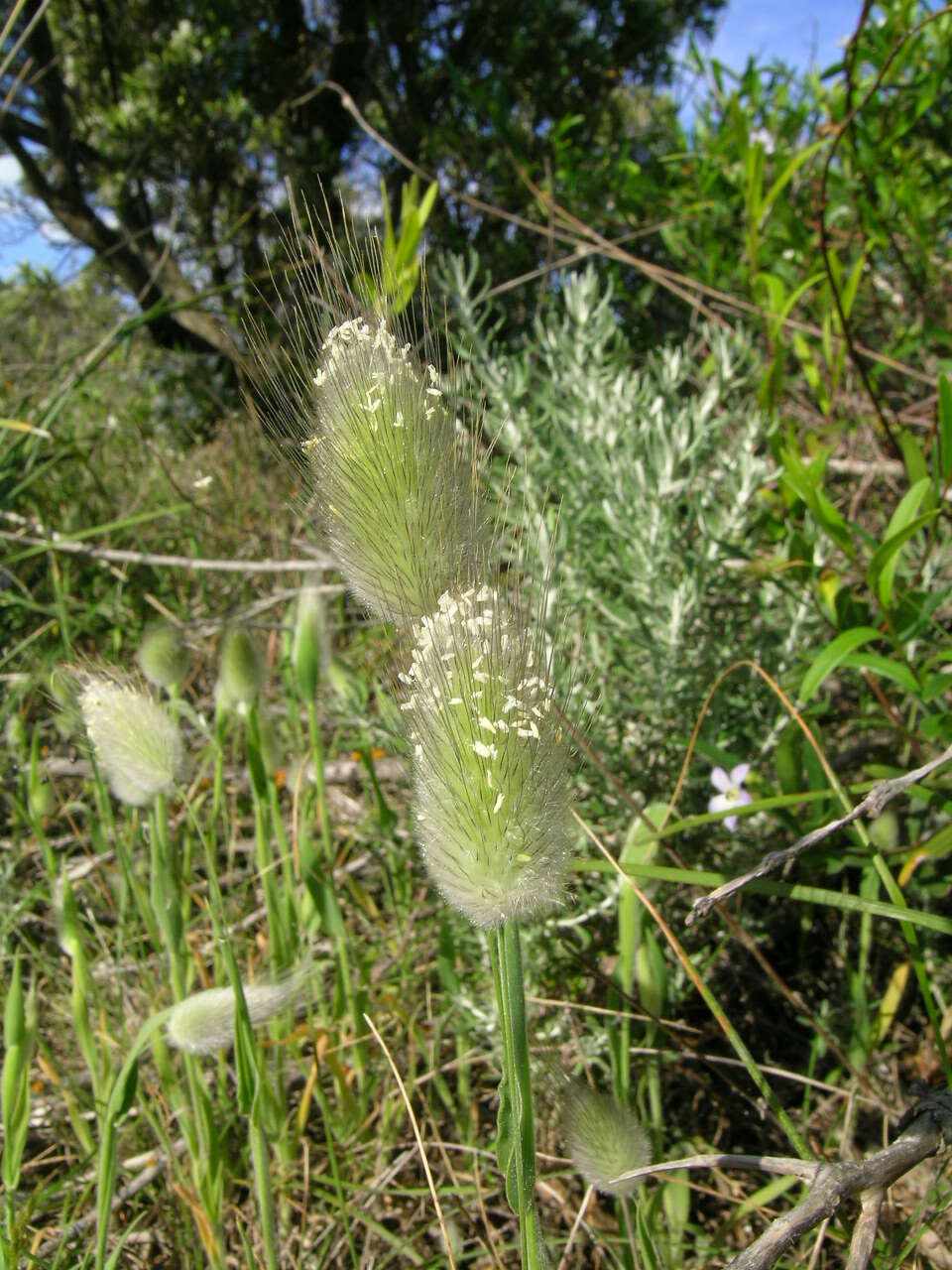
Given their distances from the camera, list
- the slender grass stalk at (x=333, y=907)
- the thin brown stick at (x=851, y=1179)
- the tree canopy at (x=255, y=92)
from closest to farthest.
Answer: the thin brown stick at (x=851, y=1179) < the slender grass stalk at (x=333, y=907) < the tree canopy at (x=255, y=92)

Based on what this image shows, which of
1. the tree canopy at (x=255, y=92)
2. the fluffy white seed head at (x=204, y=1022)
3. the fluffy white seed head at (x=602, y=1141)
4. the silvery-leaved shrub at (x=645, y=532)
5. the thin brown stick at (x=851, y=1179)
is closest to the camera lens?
the thin brown stick at (x=851, y=1179)

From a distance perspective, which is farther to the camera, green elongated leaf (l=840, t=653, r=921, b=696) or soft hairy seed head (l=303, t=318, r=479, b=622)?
green elongated leaf (l=840, t=653, r=921, b=696)

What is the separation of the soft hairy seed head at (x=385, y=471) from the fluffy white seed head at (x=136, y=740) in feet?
1.57

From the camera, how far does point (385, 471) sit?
68 cm

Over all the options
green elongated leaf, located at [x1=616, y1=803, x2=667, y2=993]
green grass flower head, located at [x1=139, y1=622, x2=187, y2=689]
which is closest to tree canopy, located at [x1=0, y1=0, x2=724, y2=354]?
green grass flower head, located at [x1=139, y1=622, x2=187, y2=689]

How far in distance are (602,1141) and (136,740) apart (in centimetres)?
64

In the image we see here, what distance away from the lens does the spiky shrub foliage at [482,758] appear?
0.58m

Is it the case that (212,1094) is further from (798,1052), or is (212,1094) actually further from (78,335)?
(78,335)

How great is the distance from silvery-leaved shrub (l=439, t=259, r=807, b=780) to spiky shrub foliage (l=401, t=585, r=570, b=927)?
0.73 metres

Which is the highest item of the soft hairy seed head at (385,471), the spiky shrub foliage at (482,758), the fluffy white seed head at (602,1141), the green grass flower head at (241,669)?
the soft hairy seed head at (385,471)

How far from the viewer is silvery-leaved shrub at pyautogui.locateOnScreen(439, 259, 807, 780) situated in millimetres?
1425

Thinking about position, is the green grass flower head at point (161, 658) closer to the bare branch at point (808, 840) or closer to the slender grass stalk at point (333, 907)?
the slender grass stalk at point (333, 907)

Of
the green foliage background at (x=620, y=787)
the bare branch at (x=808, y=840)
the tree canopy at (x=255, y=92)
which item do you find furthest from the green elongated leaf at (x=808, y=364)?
the tree canopy at (x=255, y=92)

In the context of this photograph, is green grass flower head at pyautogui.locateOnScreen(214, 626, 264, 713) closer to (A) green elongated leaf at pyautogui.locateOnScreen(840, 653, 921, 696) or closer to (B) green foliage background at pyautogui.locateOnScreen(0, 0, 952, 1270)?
(B) green foliage background at pyautogui.locateOnScreen(0, 0, 952, 1270)
